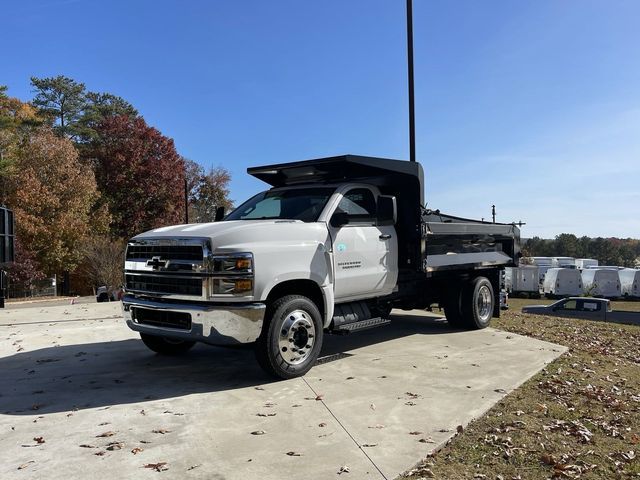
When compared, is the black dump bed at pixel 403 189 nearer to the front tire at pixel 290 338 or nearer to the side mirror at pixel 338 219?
the side mirror at pixel 338 219

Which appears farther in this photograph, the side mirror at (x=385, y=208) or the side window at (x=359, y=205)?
the side mirror at (x=385, y=208)

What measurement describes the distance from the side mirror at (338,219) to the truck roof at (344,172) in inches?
33.7

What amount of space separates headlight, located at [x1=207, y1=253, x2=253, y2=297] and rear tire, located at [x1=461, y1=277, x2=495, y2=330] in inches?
189

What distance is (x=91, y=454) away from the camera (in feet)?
11.8

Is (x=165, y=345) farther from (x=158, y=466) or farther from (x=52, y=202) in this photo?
(x=52, y=202)

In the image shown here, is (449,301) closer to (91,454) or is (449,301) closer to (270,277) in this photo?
(270,277)

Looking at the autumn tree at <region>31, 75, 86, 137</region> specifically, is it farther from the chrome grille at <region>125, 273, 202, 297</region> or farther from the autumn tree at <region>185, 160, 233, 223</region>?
the chrome grille at <region>125, 273, 202, 297</region>

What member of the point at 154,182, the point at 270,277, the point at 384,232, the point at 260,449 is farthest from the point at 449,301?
the point at 154,182

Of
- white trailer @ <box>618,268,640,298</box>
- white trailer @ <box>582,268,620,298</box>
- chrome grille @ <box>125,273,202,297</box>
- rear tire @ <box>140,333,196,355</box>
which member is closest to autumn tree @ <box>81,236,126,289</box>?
rear tire @ <box>140,333,196,355</box>

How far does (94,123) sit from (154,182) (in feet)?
36.7

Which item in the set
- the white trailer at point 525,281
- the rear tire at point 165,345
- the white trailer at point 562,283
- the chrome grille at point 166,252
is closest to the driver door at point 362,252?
the chrome grille at point 166,252

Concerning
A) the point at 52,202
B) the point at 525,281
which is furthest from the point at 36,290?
the point at 525,281

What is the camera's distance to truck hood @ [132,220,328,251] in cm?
511

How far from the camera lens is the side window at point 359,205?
21.3 ft
